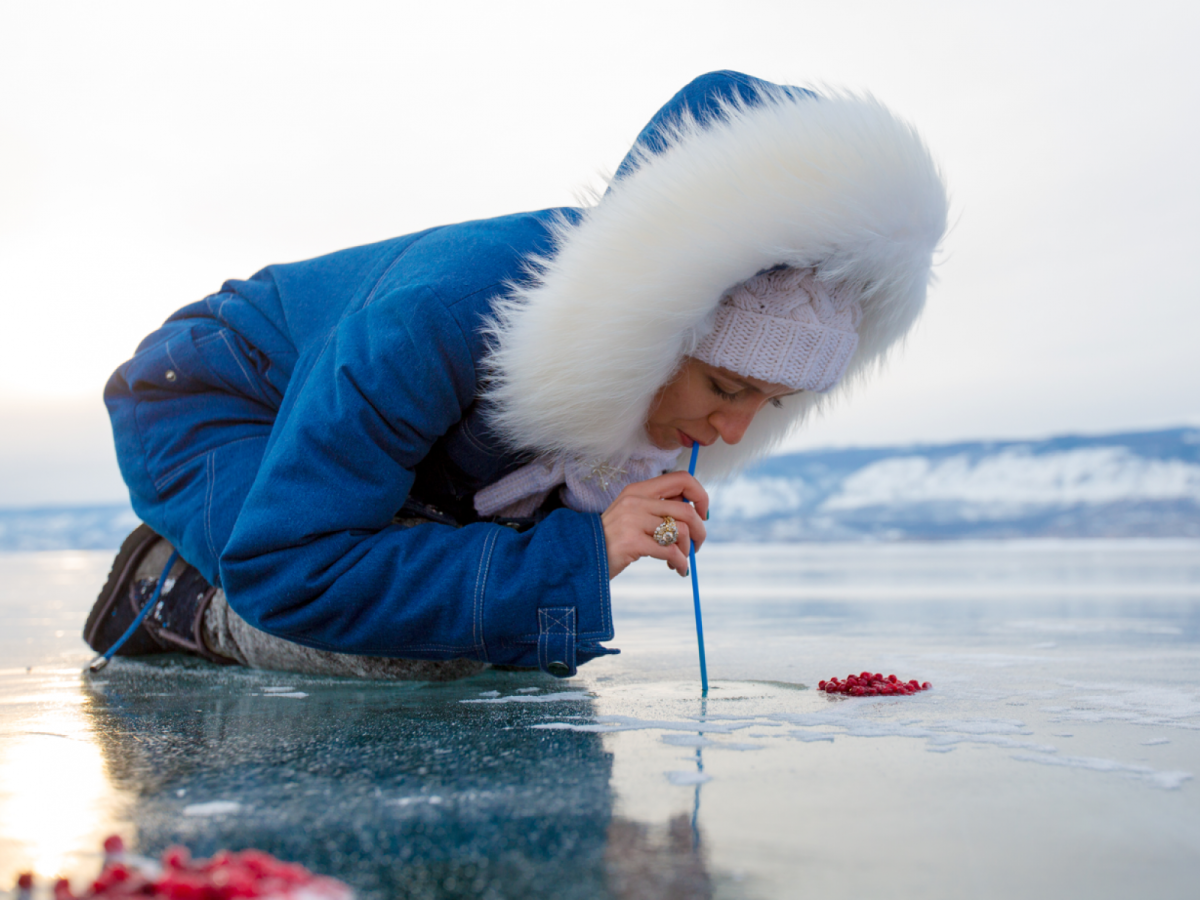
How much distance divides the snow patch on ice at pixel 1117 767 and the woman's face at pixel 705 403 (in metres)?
0.64

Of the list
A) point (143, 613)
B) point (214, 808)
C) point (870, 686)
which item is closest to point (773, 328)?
point (870, 686)

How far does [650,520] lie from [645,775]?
1.63ft

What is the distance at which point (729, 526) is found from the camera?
21.5 m

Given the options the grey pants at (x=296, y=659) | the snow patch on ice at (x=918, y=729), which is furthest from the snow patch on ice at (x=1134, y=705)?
the grey pants at (x=296, y=659)

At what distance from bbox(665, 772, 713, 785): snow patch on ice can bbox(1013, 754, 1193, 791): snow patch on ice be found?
0.35 meters

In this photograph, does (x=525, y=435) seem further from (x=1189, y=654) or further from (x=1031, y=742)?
(x=1189, y=654)

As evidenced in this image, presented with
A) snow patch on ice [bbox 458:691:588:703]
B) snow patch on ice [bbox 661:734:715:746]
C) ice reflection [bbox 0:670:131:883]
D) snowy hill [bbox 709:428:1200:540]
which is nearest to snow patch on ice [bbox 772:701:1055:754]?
snow patch on ice [bbox 661:734:715:746]

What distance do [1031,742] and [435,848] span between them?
2.38 feet

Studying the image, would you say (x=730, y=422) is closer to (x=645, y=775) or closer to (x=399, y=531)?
(x=399, y=531)

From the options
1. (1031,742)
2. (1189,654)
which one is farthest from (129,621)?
(1189,654)

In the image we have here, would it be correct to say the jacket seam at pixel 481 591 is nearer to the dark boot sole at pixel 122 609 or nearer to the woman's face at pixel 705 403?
the woman's face at pixel 705 403

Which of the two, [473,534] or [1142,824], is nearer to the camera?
[1142,824]

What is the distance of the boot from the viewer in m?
1.79

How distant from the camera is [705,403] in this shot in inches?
56.9
